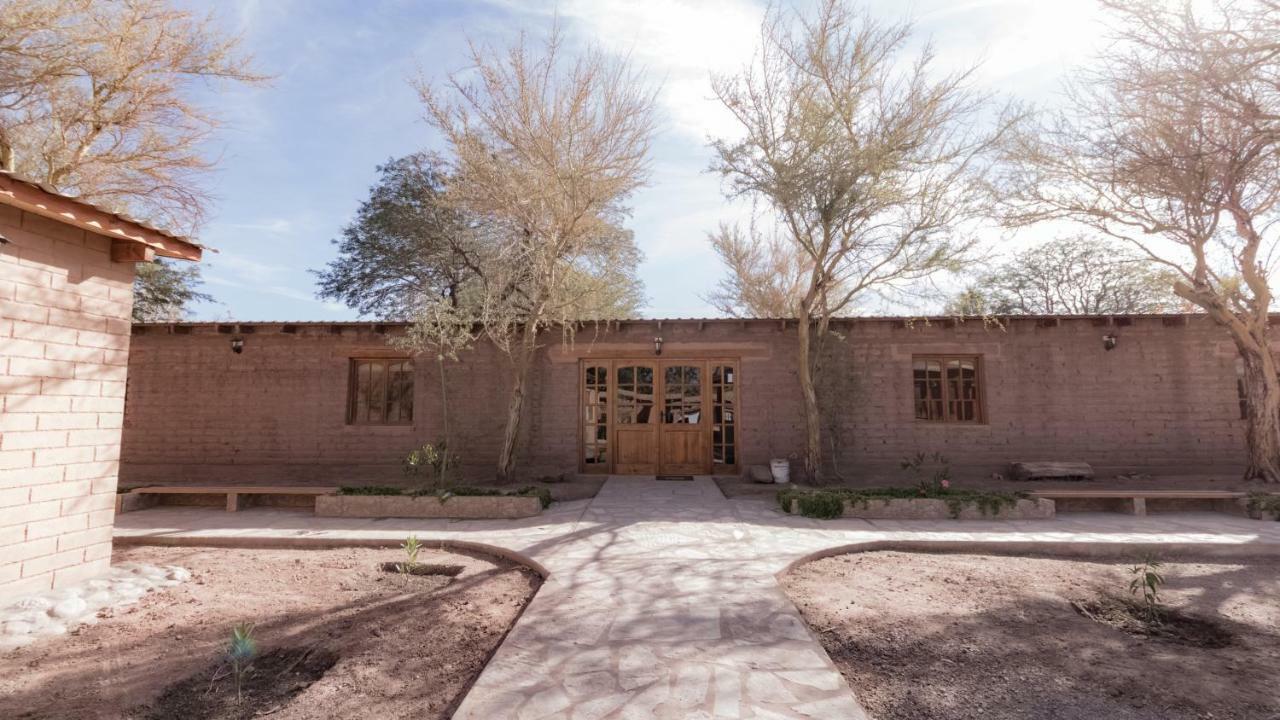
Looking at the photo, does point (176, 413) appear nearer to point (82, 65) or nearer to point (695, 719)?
point (82, 65)

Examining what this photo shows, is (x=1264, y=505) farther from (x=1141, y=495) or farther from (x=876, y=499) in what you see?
(x=876, y=499)

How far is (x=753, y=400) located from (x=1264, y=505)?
6538mm

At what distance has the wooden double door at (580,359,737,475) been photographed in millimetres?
10227

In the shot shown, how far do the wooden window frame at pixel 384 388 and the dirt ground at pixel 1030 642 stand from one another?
7.81m

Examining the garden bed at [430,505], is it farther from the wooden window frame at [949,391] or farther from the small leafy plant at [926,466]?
the wooden window frame at [949,391]

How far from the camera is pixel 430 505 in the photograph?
692 centimetres

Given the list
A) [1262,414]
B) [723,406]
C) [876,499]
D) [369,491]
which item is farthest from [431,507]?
[1262,414]

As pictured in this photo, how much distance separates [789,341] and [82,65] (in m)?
10.9

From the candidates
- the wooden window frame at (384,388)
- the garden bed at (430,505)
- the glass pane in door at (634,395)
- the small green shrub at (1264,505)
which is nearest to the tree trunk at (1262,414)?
the small green shrub at (1264,505)

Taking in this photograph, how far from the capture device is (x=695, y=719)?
241 cm

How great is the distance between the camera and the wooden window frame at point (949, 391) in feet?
32.3

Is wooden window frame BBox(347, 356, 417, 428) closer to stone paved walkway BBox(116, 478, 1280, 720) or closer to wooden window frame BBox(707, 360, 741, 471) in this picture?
stone paved walkway BBox(116, 478, 1280, 720)

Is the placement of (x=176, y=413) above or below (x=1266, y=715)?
above

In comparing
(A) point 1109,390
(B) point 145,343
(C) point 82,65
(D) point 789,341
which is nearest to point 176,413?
(B) point 145,343
